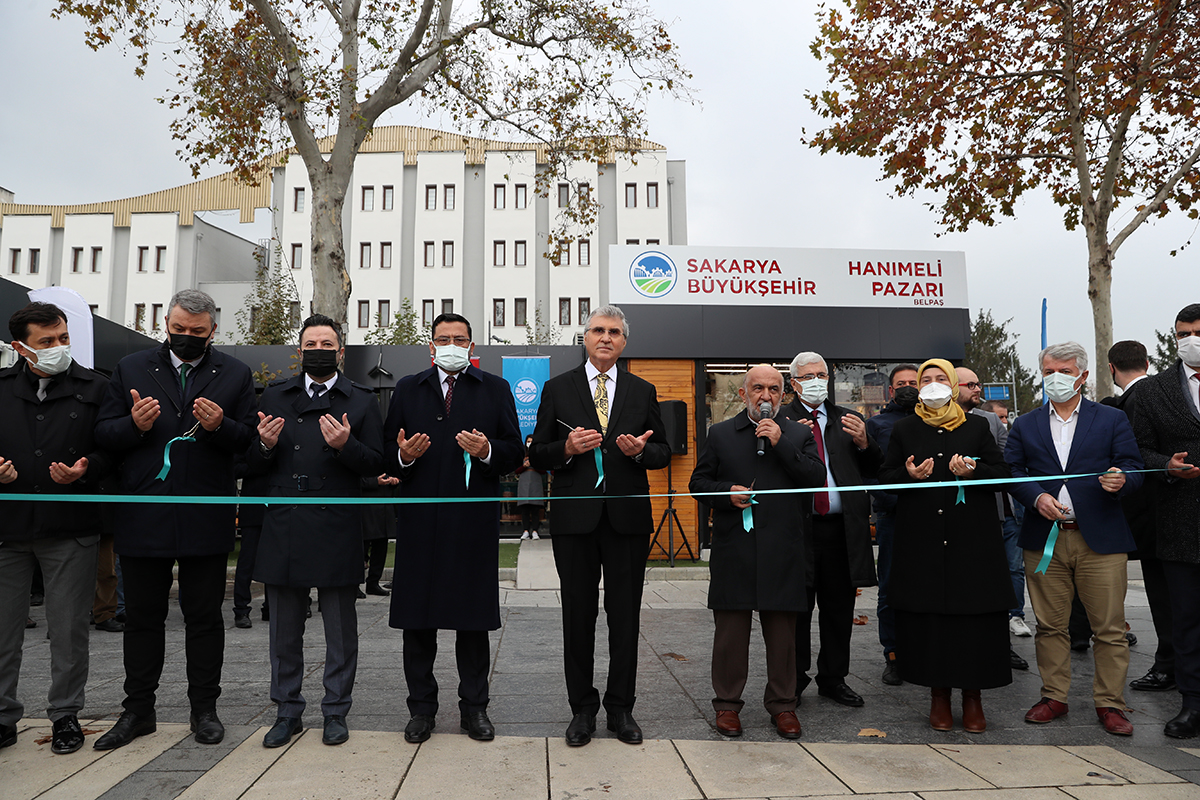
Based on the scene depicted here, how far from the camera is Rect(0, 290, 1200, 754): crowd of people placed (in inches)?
154

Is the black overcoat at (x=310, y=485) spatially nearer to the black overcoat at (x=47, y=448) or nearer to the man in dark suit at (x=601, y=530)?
the black overcoat at (x=47, y=448)

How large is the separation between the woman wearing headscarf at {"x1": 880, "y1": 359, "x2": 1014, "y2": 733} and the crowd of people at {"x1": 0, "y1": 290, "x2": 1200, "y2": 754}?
0.01 metres

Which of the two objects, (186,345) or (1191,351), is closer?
(186,345)

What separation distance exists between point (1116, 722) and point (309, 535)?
164 inches

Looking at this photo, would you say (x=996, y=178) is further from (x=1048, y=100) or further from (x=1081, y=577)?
(x=1081, y=577)

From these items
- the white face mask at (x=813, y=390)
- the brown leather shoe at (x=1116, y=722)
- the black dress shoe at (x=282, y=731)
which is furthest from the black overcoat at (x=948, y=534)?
the black dress shoe at (x=282, y=731)

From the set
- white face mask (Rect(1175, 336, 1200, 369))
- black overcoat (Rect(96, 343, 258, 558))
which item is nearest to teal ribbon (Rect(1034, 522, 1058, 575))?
white face mask (Rect(1175, 336, 1200, 369))

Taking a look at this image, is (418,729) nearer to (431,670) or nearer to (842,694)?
(431,670)

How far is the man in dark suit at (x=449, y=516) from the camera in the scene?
402cm

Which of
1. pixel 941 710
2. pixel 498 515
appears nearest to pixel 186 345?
pixel 498 515

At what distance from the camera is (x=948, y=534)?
426 centimetres

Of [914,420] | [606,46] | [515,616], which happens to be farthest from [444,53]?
[914,420]

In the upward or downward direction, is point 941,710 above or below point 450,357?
below

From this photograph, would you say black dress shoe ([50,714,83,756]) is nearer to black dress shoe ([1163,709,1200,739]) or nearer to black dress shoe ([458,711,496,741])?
black dress shoe ([458,711,496,741])
